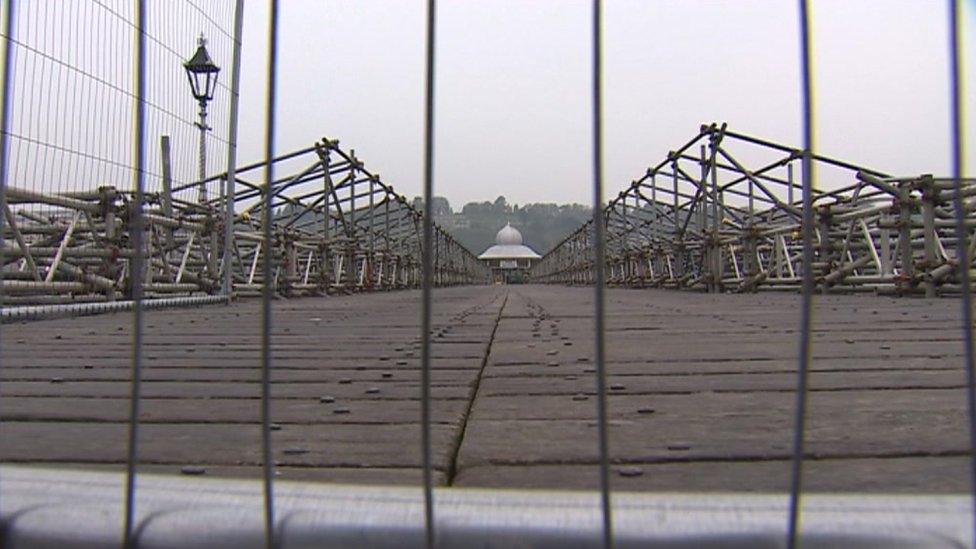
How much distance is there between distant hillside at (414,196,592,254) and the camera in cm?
3856

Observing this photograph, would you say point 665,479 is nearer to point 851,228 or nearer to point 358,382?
point 358,382

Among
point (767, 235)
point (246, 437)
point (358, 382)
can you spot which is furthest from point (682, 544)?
point (767, 235)

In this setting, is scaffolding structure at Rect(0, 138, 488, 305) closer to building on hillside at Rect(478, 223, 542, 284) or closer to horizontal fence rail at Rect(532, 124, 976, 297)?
horizontal fence rail at Rect(532, 124, 976, 297)

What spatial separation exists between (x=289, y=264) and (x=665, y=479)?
991 cm

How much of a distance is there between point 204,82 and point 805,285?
9.48m

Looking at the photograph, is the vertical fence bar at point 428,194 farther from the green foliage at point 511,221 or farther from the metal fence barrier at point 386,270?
the green foliage at point 511,221

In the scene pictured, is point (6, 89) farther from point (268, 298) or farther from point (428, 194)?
point (428, 194)

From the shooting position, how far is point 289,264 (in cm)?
1075

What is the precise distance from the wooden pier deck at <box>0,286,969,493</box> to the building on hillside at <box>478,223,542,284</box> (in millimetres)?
72828

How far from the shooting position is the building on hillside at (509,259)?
7669 cm

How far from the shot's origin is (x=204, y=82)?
9430 millimetres

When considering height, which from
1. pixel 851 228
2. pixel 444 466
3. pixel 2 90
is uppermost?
pixel 851 228

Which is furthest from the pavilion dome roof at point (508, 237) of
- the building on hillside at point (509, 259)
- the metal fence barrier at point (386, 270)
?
the metal fence barrier at point (386, 270)

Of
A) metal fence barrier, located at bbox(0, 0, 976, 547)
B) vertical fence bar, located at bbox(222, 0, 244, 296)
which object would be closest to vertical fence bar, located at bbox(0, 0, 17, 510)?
metal fence barrier, located at bbox(0, 0, 976, 547)
